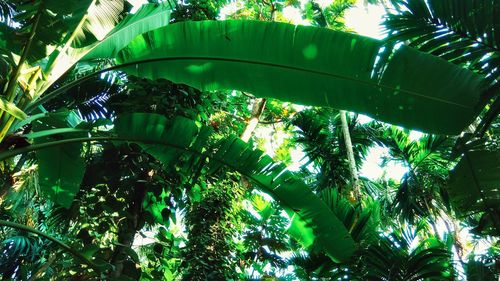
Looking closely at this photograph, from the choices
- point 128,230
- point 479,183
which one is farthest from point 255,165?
point 479,183

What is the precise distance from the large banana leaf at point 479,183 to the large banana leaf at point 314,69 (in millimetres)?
211

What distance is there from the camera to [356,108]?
8.25 ft

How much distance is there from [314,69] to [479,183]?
1208 mm

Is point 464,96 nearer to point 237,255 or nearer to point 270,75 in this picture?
point 270,75

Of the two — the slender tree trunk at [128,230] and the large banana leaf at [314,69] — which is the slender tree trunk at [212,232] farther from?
the large banana leaf at [314,69]

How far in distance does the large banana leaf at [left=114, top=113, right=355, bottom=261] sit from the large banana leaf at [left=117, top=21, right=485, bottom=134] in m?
0.37

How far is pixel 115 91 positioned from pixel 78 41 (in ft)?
5.25

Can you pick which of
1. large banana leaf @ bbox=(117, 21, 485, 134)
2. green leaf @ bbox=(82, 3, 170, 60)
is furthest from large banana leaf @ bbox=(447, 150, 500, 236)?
green leaf @ bbox=(82, 3, 170, 60)

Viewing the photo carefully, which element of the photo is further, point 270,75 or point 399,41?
point 270,75

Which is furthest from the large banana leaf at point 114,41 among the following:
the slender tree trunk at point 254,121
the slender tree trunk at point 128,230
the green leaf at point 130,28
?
the slender tree trunk at point 254,121

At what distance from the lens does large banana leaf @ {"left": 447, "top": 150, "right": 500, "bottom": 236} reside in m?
2.23

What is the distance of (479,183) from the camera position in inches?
89.3

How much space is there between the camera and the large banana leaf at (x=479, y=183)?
2.23 metres

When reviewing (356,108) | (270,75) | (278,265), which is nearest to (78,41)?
(270,75)
